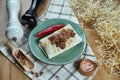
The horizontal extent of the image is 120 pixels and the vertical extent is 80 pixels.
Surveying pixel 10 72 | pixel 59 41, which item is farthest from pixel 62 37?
pixel 10 72

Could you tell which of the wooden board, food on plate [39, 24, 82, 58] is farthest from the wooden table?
food on plate [39, 24, 82, 58]

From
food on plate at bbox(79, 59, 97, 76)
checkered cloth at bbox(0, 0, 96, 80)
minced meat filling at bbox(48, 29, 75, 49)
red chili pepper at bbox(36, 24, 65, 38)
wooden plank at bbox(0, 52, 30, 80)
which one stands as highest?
minced meat filling at bbox(48, 29, 75, 49)

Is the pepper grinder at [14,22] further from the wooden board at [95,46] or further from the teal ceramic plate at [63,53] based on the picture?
the wooden board at [95,46]

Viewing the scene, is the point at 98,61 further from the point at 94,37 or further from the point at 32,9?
the point at 32,9

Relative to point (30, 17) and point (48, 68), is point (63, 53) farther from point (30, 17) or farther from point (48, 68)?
point (30, 17)

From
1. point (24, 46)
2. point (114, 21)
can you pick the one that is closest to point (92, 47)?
point (114, 21)

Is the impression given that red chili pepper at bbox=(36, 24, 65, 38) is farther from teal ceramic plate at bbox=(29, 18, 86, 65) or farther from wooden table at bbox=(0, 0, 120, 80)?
wooden table at bbox=(0, 0, 120, 80)

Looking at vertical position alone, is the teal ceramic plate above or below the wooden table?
above
